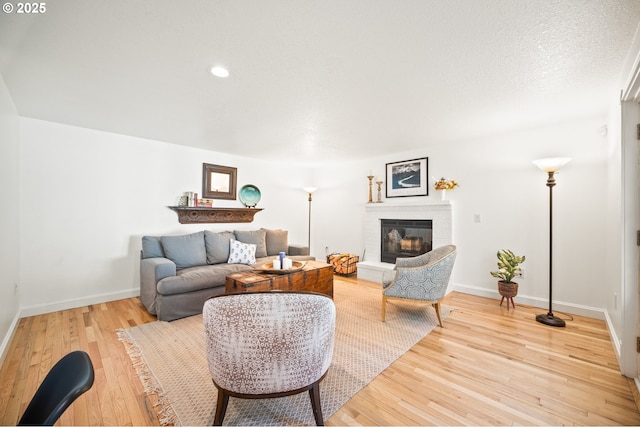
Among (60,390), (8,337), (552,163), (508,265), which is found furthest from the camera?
(508,265)

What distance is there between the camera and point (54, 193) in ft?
10.5

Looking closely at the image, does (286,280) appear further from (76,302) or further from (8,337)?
(76,302)

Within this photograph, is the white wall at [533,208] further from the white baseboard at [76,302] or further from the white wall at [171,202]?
the white baseboard at [76,302]

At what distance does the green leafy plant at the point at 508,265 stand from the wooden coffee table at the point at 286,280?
2157 mm

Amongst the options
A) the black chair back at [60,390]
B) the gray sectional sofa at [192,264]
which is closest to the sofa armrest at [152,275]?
the gray sectional sofa at [192,264]

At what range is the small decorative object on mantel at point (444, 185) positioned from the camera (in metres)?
4.07

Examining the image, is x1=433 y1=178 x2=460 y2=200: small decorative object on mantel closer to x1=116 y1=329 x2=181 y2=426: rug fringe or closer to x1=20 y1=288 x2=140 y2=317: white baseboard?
x1=116 y1=329 x2=181 y2=426: rug fringe

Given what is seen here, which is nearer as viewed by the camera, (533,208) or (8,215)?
(8,215)

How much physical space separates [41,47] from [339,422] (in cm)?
301

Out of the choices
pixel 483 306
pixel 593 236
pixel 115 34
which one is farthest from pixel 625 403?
pixel 115 34

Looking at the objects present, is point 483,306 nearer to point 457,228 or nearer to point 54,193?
point 457,228

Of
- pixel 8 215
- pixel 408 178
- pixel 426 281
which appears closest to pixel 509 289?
pixel 426 281

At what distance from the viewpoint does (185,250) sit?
3.60 metres

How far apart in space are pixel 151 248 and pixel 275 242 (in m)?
1.93
